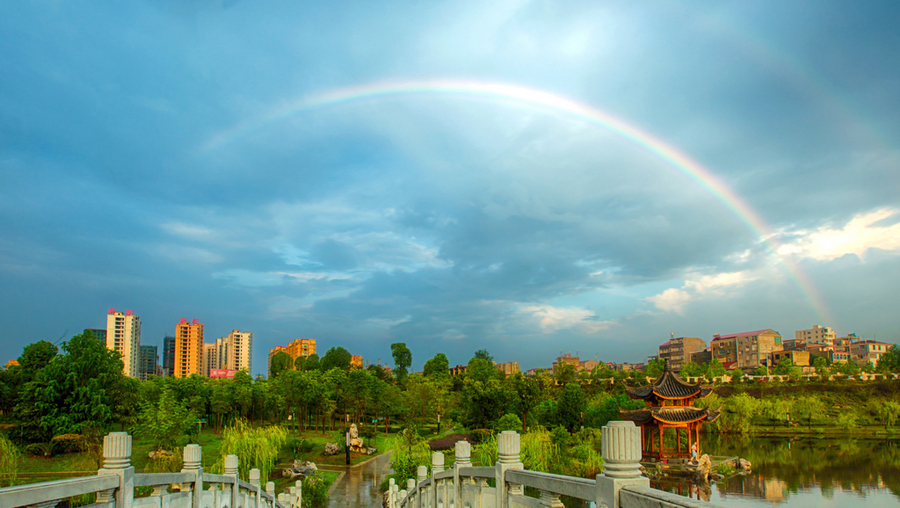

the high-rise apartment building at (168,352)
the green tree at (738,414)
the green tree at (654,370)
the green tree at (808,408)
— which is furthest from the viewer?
the high-rise apartment building at (168,352)

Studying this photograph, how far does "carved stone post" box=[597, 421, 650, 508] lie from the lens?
2891mm

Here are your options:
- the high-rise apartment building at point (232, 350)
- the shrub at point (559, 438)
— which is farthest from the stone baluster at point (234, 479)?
the high-rise apartment building at point (232, 350)

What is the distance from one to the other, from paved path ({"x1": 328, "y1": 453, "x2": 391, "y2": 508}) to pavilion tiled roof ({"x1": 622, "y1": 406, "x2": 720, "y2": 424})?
1452 centimetres

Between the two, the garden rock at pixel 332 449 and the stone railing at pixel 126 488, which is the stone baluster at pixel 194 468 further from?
the garden rock at pixel 332 449

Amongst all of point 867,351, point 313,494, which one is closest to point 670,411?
point 313,494

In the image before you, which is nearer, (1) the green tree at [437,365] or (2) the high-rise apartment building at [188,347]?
(1) the green tree at [437,365]

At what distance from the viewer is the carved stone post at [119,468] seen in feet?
14.4

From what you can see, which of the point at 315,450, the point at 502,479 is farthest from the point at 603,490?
the point at 315,450

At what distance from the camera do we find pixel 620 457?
2904mm

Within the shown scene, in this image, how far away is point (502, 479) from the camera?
489 centimetres

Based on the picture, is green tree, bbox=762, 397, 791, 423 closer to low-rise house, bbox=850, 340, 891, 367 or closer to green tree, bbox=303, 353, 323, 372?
green tree, bbox=303, 353, 323, 372

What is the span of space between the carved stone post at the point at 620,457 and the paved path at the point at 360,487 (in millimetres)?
17720

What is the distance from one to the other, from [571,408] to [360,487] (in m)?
17.6

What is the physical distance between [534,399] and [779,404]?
26623mm
